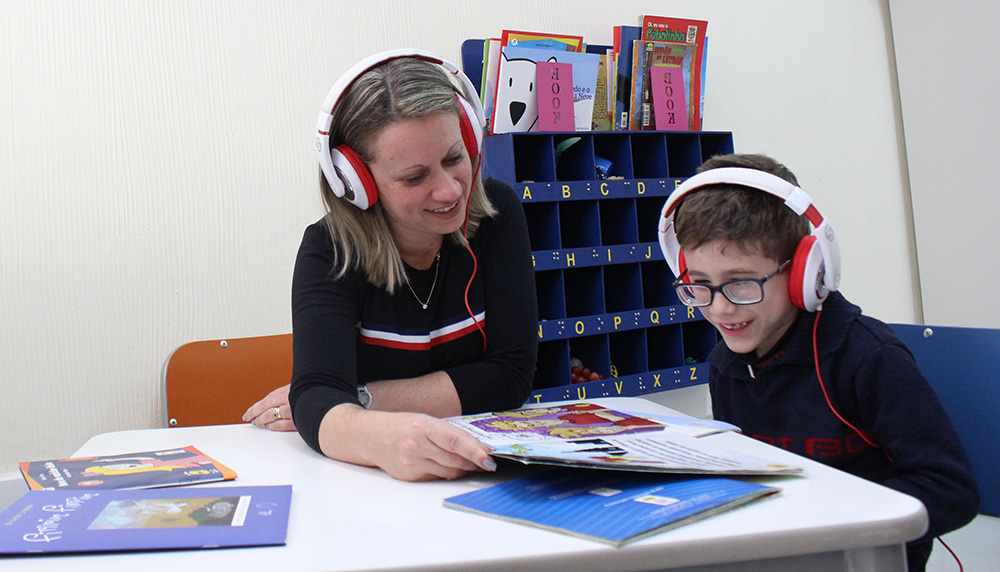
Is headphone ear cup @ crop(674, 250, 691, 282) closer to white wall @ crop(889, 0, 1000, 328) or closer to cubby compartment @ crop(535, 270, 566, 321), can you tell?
cubby compartment @ crop(535, 270, 566, 321)

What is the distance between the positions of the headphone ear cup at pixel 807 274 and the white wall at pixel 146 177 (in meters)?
1.57

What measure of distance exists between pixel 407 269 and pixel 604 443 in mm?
523

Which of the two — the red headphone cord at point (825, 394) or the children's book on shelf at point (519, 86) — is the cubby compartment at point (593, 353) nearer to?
the children's book on shelf at point (519, 86)

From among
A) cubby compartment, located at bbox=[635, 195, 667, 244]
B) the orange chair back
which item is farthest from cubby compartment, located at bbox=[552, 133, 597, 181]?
the orange chair back

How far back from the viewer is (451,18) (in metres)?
2.37

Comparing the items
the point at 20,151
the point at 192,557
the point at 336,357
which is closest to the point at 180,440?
the point at 336,357

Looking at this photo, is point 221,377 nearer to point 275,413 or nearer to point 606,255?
point 275,413

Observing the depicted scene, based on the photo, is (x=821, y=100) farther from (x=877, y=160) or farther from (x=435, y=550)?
(x=435, y=550)

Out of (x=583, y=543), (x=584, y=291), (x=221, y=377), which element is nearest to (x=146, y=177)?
(x=221, y=377)

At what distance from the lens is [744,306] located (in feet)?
3.26

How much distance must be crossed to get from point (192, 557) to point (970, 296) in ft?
9.95

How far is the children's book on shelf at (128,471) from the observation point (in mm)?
761

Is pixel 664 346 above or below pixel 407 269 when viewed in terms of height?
below

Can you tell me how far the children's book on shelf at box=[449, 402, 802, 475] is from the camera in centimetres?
63
